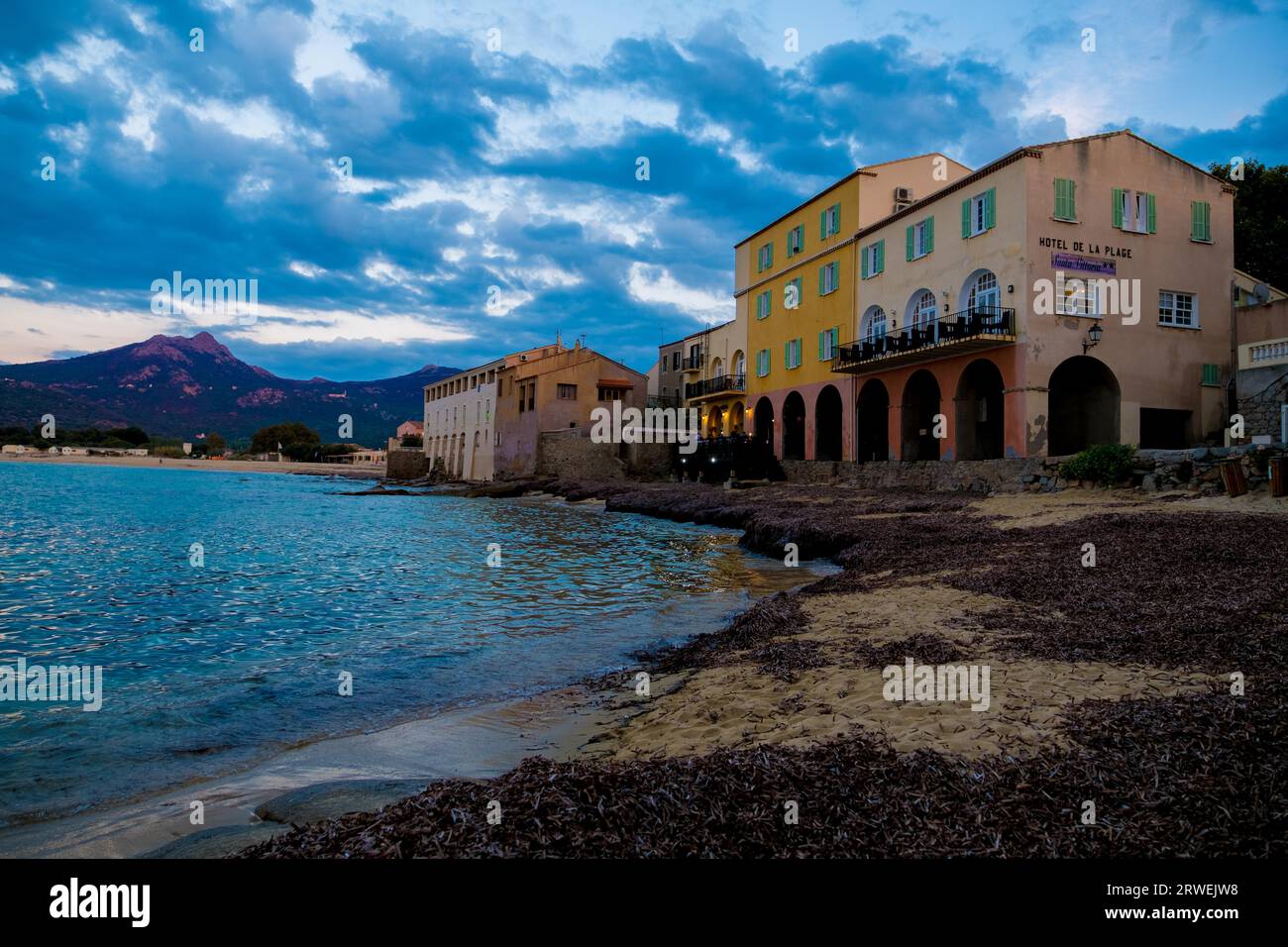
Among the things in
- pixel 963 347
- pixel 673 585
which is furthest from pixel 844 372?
pixel 673 585

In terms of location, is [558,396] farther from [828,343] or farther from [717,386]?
[828,343]

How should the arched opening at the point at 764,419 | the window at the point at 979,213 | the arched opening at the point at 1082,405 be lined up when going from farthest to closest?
the arched opening at the point at 764,419 → the window at the point at 979,213 → the arched opening at the point at 1082,405

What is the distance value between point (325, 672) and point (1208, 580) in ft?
34.1

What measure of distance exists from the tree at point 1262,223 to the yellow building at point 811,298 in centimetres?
1323

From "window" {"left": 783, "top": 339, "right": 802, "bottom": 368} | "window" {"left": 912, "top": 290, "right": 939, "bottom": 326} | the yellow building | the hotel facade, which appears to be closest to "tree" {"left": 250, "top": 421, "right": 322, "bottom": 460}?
the yellow building

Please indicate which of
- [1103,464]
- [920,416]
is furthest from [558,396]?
[1103,464]

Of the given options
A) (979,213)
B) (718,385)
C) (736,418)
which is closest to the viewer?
(979,213)

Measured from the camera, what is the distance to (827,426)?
138ft

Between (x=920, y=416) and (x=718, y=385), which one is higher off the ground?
(x=718, y=385)

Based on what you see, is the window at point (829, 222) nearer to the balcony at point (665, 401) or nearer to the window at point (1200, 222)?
the window at point (1200, 222)

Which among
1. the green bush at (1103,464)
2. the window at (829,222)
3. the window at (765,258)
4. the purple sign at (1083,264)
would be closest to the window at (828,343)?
the window at (829,222)

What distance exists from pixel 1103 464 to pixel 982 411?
10.9 metres

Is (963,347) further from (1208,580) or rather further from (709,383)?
(709,383)

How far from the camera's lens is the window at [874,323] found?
35031 millimetres
